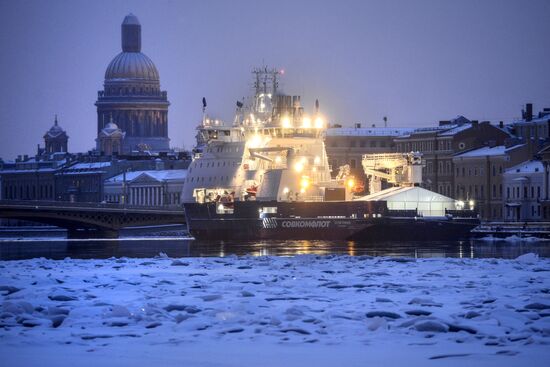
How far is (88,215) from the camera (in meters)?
106

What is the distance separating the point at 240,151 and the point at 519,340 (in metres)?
62.8

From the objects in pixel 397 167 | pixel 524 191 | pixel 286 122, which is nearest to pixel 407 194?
pixel 397 167

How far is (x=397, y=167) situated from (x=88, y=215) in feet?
90.1

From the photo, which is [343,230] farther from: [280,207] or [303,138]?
[303,138]

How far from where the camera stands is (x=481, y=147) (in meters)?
139

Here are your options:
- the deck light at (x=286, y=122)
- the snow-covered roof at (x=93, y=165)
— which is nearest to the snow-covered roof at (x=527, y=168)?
the deck light at (x=286, y=122)

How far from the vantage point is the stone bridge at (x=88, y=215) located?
103m

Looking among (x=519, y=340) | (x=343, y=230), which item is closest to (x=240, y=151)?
(x=343, y=230)

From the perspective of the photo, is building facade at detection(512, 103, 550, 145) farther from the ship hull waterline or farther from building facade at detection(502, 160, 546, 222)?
the ship hull waterline

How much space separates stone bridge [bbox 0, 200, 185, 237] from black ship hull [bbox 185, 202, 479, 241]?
22.5m

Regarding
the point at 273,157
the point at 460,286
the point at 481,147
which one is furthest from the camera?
the point at 481,147

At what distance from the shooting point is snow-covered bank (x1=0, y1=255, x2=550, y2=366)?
22.8m

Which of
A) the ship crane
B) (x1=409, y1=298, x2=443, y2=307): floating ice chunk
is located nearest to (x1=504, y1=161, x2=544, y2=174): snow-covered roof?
the ship crane

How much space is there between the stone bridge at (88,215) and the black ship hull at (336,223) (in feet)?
73.8
